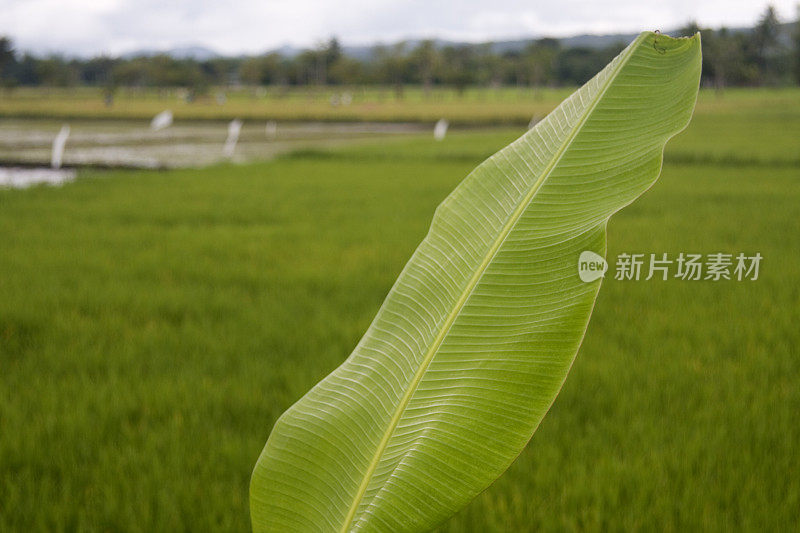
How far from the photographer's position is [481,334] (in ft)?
1.65

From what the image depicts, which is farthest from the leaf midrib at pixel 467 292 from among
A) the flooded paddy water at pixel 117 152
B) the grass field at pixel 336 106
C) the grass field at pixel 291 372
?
the grass field at pixel 336 106

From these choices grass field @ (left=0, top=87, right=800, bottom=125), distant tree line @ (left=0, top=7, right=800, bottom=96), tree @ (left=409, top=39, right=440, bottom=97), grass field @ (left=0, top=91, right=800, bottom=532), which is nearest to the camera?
grass field @ (left=0, top=91, right=800, bottom=532)

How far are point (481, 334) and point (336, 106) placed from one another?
175 feet

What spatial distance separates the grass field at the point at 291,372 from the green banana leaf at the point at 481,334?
29.5 inches

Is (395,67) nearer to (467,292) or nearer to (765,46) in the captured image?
(765,46)

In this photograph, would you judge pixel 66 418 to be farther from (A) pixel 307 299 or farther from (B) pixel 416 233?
(B) pixel 416 233

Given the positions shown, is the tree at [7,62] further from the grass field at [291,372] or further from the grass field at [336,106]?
the grass field at [291,372]

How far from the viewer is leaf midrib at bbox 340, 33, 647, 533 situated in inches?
19.3

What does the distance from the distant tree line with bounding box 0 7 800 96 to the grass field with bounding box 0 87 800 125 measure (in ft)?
4.47

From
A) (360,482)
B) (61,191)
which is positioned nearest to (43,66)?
(61,191)

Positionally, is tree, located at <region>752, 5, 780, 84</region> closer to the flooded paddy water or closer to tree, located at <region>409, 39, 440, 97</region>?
tree, located at <region>409, 39, 440, 97</region>

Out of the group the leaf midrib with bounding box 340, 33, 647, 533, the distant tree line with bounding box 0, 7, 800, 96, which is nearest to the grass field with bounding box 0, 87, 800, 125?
the distant tree line with bounding box 0, 7, 800, 96

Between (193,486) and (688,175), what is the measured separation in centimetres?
735

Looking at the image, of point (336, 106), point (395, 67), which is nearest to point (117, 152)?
point (336, 106)
